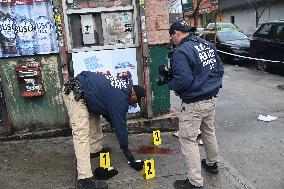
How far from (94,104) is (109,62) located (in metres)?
1.62

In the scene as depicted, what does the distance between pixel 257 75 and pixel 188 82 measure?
793cm

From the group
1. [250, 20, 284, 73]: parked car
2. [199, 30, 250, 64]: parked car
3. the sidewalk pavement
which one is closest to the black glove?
the sidewalk pavement

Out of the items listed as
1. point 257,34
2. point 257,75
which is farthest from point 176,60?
point 257,34

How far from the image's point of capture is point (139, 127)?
17.9 ft

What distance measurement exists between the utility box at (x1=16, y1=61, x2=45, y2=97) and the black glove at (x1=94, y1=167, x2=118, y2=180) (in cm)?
168

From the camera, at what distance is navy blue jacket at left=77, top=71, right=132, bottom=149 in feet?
12.1

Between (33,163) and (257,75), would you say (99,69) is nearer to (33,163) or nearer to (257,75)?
(33,163)

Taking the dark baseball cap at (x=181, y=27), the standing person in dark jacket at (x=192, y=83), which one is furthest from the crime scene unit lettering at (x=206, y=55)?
the dark baseball cap at (x=181, y=27)

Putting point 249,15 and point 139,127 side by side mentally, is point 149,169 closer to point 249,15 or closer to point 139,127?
point 139,127

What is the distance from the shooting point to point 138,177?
4.12m

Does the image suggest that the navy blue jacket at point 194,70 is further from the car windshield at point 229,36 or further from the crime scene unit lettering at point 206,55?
the car windshield at point 229,36

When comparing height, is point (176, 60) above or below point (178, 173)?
above

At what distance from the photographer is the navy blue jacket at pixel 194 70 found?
11.5 feet

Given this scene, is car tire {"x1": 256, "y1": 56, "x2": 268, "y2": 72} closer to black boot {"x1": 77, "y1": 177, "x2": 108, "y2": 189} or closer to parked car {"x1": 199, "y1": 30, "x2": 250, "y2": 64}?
parked car {"x1": 199, "y1": 30, "x2": 250, "y2": 64}
